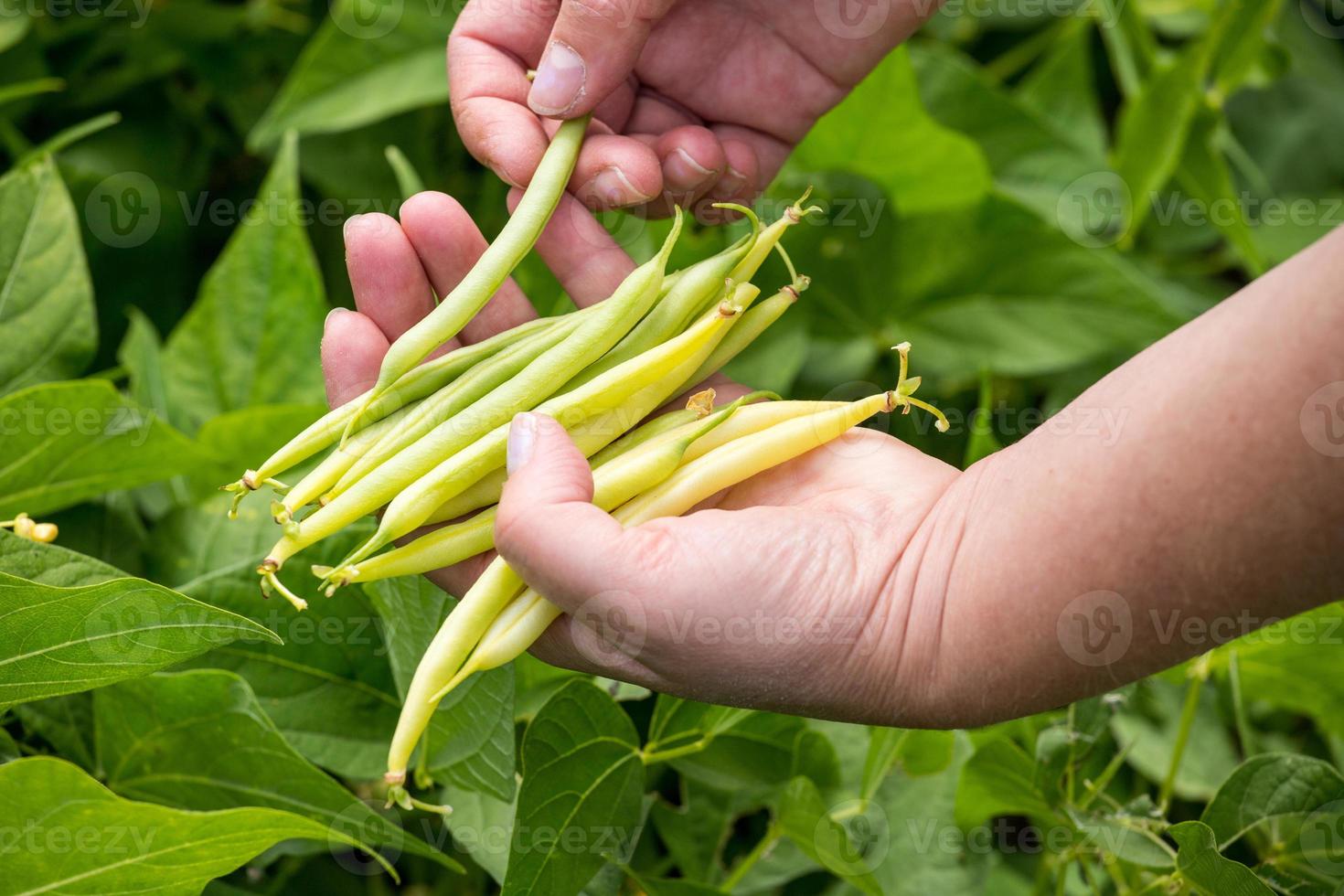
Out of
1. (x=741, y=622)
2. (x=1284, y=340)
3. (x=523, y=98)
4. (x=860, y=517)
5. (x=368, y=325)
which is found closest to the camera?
(x=1284, y=340)

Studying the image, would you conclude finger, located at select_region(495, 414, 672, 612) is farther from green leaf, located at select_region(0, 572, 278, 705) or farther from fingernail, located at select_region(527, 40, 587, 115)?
fingernail, located at select_region(527, 40, 587, 115)

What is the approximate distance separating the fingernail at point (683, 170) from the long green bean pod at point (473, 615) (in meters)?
0.36

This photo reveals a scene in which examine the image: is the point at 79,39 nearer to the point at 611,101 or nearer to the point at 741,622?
the point at 611,101

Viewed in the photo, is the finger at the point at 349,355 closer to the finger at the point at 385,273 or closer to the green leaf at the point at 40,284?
the finger at the point at 385,273

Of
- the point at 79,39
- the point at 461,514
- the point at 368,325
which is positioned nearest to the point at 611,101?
the point at 368,325

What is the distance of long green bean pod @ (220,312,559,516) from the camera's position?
1.03 metres

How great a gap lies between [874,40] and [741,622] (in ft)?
2.75

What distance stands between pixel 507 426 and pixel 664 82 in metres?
0.58

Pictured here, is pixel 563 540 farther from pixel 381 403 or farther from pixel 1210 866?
pixel 1210 866

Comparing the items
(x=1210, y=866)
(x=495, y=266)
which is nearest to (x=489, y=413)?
(x=495, y=266)

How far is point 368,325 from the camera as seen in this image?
43.6 inches

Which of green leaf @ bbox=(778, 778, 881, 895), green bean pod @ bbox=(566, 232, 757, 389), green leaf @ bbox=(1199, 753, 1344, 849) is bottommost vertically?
green leaf @ bbox=(778, 778, 881, 895)

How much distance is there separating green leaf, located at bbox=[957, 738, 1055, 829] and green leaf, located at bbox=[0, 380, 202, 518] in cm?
86

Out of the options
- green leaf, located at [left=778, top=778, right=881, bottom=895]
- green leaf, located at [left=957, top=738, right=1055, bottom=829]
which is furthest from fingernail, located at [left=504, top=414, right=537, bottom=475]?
green leaf, located at [left=957, top=738, right=1055, bottom=829]
